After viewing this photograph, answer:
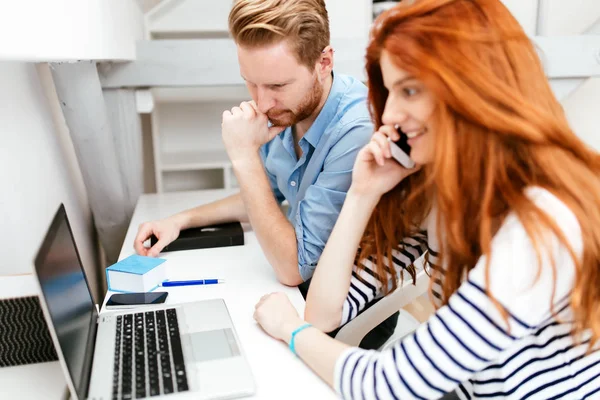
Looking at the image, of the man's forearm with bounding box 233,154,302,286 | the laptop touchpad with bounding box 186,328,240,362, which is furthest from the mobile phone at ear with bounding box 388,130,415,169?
the laptop touchpad with bounding box 186,328,240,362

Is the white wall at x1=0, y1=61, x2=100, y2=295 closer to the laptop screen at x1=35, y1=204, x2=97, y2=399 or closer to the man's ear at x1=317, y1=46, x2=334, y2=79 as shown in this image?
the laptop screen at x1=35, y1=204, x2=97, y2=399

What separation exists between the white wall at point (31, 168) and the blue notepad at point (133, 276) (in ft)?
0.57

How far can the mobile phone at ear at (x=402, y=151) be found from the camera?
37.7 inches

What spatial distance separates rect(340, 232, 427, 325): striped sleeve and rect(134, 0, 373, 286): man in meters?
0.14

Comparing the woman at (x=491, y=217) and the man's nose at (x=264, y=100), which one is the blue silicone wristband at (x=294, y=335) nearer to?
the woman at (x=491, y=217)

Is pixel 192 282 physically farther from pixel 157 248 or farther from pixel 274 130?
pixel 274 130

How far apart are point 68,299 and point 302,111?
28.2 inches

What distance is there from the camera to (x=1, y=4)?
630 mm

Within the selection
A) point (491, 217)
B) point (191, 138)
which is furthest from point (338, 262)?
point (191, 138)

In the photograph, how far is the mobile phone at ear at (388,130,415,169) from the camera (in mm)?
958

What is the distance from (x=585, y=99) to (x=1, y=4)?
116 inches

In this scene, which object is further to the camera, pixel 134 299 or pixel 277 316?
pixel 134 299

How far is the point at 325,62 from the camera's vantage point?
129 cm

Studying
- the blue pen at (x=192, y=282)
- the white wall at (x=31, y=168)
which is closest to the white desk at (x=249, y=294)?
the blue pen at (x=192, y=282)
